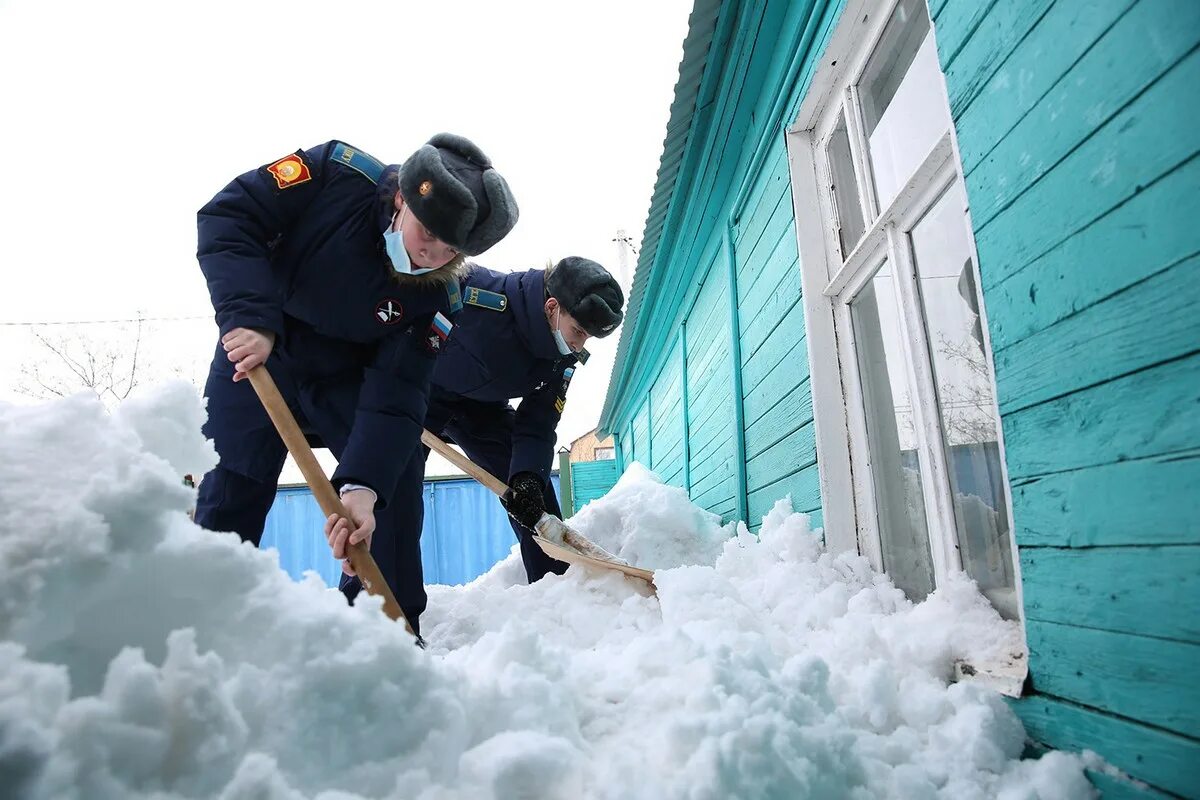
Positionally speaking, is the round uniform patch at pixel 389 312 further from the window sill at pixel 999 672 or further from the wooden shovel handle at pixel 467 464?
the window sill at pixel 999 672

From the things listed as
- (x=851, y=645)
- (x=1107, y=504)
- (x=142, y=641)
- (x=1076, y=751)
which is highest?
(x=1107, y=504)

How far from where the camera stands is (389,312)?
194cm

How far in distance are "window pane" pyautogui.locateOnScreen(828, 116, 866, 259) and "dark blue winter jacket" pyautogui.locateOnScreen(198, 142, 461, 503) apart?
1.32m

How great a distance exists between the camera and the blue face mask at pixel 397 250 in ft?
5.99

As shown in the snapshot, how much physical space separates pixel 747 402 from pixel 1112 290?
6.91 feet

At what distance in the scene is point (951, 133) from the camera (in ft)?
4.13

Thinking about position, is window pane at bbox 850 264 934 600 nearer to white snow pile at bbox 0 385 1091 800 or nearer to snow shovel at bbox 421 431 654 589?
white snow pile at bbox 0 385 1091 800

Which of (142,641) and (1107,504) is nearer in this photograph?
(142,641)

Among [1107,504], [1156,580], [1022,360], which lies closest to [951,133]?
[1022,360]

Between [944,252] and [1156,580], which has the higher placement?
[944,252]

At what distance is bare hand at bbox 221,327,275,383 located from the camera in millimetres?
1624

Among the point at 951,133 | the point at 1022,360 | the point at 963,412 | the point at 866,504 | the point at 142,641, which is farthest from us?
the point at 866,504

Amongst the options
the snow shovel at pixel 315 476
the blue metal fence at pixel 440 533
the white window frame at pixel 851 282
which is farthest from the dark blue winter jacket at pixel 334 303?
the blue metal fence at pixel 440 533

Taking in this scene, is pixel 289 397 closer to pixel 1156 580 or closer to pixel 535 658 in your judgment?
pixel 535 658
